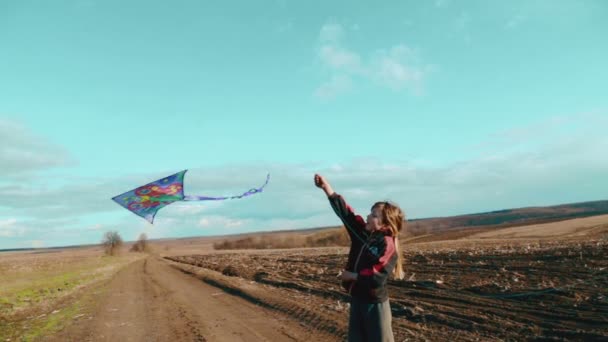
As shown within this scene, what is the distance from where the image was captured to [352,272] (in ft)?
15.5

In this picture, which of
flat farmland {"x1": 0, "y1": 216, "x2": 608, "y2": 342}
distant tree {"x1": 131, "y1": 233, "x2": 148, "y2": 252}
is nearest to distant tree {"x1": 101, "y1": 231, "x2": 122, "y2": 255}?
distant tree {"x1": 131, "y1": 233, "x2": 148, "y2": 252}

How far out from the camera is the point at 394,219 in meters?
4.83

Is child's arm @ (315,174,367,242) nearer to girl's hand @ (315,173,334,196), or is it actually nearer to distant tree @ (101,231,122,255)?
girl's hand @ (315,173,334,196)

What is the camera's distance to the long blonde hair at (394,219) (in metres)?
4.79

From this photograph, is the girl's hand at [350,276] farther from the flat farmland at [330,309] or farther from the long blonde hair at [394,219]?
the flat farmland at [330,309]

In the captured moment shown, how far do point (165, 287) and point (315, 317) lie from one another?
36.1 ft

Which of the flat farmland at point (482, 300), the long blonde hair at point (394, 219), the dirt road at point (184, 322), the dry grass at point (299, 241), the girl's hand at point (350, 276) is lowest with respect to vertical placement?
the dry grass at point (299, 241)

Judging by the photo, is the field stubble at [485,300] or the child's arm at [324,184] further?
the field stubble at [485,300]

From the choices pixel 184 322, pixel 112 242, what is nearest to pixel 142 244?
pixel 112 242

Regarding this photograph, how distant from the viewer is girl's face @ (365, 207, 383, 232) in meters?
4.77

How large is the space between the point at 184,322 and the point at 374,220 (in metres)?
8.17

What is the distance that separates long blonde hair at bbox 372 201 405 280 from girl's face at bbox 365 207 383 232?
34 mm

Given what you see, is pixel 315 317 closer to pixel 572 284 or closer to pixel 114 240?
pixel 572 284

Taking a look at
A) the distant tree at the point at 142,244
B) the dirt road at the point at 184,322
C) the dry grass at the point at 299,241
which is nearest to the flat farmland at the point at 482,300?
the dirt road at the point at 184,322
